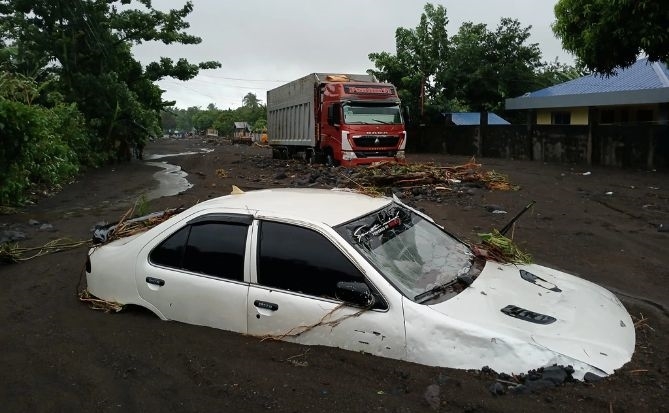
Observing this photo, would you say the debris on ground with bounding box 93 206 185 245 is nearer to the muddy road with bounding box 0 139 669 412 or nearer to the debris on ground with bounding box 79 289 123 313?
the debris on ground with bounding box 79 289 123 313

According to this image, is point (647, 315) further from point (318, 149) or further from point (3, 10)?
point (3, 10)

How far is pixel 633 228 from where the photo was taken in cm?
918

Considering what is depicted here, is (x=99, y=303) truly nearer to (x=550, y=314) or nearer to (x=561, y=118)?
(x=550, y=314)

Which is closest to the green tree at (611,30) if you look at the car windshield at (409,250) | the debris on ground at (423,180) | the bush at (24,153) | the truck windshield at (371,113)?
the debris on ground at (423,180)

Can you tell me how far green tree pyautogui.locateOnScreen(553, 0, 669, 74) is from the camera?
11.9 m

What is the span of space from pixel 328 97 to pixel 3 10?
52.4 feet

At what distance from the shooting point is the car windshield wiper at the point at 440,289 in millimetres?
3449

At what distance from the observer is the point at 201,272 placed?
13.6 ft

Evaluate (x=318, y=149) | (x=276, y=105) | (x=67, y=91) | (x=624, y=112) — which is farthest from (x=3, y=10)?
(x=624, y=112)

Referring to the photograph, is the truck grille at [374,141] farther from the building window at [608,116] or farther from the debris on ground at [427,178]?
the building window at [608,116]

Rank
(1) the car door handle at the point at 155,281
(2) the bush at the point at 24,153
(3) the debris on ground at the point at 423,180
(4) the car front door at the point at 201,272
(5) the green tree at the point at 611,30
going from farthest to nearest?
(3) the debris on ground at the point at 423,180
(2) the bush at the point at 24,153
(5) the green tree at the point at 611,30
(1) the car door handle at the point at 155,281
(4) the car front door at the point at 201,272

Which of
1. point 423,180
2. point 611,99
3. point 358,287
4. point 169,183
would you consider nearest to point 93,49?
point 169,183

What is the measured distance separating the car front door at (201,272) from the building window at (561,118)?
91.3 ft

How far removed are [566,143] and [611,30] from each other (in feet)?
30.2
